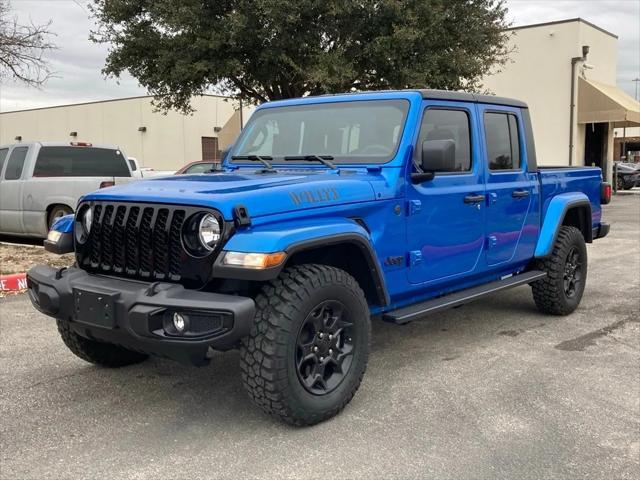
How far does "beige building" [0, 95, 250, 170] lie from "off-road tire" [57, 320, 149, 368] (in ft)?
104

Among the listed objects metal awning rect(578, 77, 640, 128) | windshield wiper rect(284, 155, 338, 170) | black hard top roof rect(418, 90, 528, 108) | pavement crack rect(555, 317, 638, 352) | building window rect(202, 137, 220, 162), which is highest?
metal awning rect(578, 77, 640, 128)

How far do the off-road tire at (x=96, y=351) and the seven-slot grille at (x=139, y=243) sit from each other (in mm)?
703

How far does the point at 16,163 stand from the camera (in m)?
10.6

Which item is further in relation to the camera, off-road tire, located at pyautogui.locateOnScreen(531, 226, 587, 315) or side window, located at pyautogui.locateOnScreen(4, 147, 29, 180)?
side window, located at pyautogui.locateOnScreen(4, 147, 29, 180)

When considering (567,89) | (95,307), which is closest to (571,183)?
(95,307)

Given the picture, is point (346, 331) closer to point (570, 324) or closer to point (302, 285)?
point (302, 285)

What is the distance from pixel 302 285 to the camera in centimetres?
348

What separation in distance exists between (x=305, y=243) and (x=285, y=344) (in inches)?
21.4

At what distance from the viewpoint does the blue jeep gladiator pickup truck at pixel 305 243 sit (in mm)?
3295

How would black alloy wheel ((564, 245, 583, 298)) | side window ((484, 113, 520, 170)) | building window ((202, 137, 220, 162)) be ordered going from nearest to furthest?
1. side window ((484, 113, 520, 170))
2. black alloy wheel ((564, 245, 583, 298))
3. building window ((202, 137, 220, 162))

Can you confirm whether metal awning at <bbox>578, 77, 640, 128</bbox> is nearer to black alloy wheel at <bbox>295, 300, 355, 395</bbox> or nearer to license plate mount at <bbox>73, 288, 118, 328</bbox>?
black alloy wheel at <bbox>295, 300, 355, 395</bbox>

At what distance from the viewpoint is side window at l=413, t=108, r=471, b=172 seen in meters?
4.55

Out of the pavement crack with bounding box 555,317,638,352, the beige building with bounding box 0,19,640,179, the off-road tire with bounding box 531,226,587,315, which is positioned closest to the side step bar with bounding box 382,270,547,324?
the off-road tire with bounding box 531,226,587,315

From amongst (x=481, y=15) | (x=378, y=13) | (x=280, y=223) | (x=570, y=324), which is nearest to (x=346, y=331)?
(x=280, y=223)
